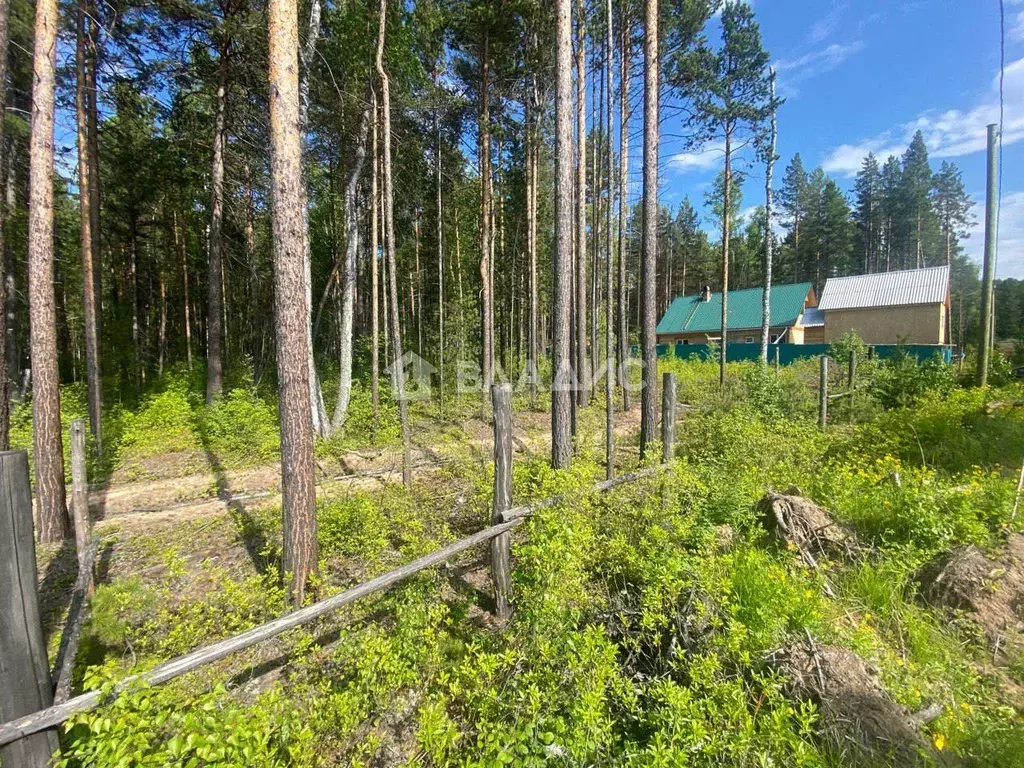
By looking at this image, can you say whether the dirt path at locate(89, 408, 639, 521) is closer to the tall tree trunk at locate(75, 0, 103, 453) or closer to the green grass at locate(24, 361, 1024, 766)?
the green grass at locate(24, 361, 1024, 766)

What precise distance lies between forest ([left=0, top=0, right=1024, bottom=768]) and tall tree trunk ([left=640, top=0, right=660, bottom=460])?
0.17 feet

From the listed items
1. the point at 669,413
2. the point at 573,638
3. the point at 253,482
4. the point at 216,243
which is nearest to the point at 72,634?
the point at 573,638

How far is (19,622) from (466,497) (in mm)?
4379

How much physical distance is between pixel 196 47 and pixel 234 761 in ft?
42.4

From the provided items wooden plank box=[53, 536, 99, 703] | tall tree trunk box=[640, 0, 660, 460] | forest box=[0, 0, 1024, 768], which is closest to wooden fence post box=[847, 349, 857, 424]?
forest box=[0, 0, 1024, 768]

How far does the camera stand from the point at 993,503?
3.81 m

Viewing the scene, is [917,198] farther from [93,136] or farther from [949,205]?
[93,136]

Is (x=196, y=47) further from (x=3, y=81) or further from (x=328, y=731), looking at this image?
(x=328, y=731)

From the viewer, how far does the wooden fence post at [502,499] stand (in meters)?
3.61

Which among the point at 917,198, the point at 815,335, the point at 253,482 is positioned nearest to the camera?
the point at 253,482

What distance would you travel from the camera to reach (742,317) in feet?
88.6

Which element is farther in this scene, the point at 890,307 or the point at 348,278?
the point at 890,307

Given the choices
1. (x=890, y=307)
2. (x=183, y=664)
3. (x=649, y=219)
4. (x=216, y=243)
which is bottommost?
(x=183, y=664)

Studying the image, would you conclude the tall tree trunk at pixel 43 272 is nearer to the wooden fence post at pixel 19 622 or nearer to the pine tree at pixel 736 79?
the wooden fence post at pixel 19 622
